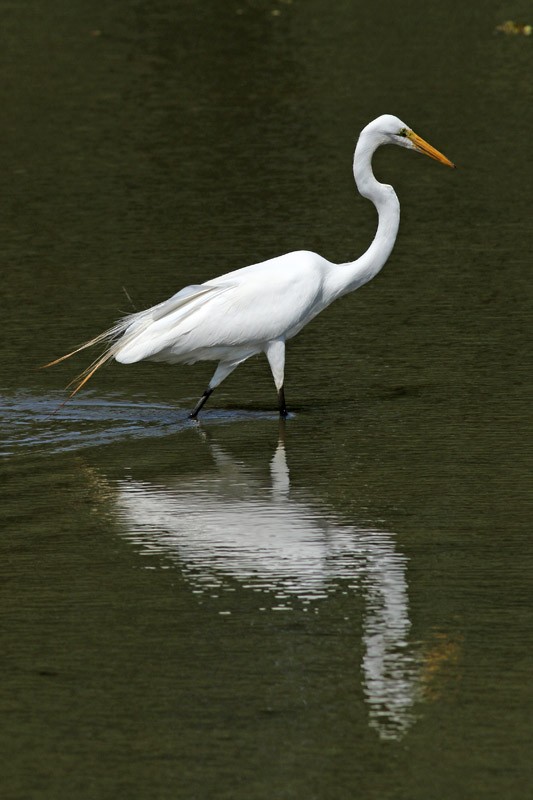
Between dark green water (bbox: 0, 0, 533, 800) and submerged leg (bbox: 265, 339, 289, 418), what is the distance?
0.12m

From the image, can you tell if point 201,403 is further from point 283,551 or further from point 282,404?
point 283,551

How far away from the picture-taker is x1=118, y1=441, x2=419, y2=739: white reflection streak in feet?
15.6

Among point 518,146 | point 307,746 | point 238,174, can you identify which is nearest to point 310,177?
point 238,174

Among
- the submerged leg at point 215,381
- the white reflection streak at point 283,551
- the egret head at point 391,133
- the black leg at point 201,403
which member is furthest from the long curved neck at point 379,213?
the white reflection streak at point 283,551

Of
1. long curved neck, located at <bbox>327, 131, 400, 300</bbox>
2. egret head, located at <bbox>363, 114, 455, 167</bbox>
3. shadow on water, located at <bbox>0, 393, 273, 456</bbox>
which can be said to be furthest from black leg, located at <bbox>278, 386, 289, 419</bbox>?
egret head, located at <bbox>363, 114, 455, 167</bbox>

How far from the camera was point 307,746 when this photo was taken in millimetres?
4246

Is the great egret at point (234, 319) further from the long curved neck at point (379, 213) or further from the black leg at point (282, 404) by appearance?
the long curved neck at point (379, 213)

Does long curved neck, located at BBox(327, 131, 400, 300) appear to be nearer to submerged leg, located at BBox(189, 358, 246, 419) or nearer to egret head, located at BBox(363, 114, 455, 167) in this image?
egret head, located at BBox(363, 114, 455, 167)

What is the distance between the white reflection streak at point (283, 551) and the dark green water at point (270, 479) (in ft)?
0.05

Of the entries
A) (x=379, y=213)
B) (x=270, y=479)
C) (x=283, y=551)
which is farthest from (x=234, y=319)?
(x=283, y=551)

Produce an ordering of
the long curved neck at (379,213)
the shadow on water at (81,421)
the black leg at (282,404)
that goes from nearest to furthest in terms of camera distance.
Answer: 1. the shadow on water at (81,421)
2. the black leg at (282,404)
3. the long curved neck at (379,213)

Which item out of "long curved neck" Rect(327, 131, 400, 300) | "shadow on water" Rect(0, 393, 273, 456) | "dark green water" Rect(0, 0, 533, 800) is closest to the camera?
"dark green water" Rect(0, 0, 533, 800)

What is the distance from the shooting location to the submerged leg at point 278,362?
26.1ft

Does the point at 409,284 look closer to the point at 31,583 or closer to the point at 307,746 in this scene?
the point at 31,583
